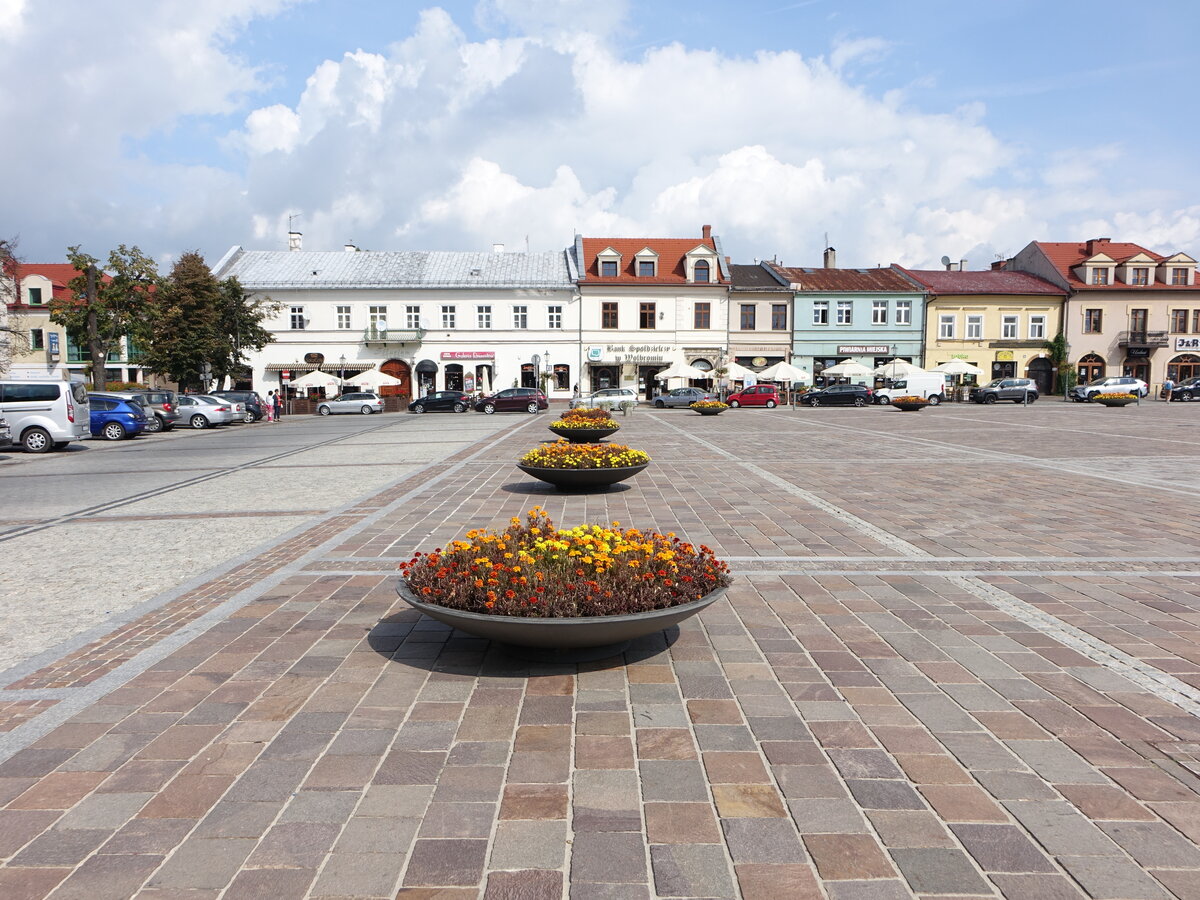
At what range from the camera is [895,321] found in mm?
52812

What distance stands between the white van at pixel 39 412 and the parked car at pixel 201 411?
11.2 metres

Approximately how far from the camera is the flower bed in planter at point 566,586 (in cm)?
418

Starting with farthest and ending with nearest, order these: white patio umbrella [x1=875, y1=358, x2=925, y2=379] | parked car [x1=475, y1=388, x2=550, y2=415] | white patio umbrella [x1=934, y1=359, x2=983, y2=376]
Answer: white patio umbrella [x1=934, y1=359, x2=983, y2=376] < white patio umbrella [x1=875, y1=358, x2=925, y2=379] < parked car [x1=475, y1=388, x2=550, y2=415]

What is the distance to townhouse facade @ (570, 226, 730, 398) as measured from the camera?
50.8 m

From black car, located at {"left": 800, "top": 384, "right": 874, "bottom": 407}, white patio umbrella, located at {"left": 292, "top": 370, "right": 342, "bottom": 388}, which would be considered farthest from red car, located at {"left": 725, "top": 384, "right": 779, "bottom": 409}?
white patio umbrella, located at {"left": 292, "top": 370, "right": 342, "bottom": 388}

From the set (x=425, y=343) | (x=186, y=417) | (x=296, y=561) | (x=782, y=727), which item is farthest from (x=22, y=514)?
(x=425, y=343)

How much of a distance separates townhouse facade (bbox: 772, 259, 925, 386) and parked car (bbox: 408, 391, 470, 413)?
903 inches

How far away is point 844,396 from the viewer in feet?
147

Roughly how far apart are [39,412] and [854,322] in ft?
150

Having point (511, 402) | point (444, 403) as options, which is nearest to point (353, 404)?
point (444, 403)

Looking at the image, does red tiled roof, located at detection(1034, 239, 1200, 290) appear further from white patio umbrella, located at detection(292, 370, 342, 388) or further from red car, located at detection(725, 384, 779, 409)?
white patio umbrella, located at detection(292, 370, 342, 388)

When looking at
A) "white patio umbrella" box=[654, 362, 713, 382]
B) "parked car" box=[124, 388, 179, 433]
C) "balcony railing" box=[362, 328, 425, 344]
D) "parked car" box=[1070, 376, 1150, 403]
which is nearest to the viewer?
"parked car" box=[124, 388, 179, 433]

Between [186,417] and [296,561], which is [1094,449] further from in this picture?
[186,417]

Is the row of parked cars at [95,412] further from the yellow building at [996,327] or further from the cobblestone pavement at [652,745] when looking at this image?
the yellow building at [996,327]
